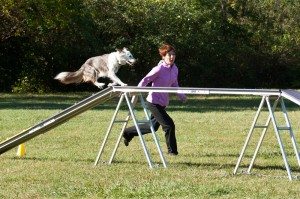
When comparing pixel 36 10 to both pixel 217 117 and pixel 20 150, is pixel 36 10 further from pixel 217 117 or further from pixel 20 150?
pixel 20 150

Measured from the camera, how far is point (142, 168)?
10391mm

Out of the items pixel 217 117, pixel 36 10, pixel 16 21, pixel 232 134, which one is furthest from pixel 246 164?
pixel 16 21

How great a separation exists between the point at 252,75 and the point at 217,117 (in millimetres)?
18892

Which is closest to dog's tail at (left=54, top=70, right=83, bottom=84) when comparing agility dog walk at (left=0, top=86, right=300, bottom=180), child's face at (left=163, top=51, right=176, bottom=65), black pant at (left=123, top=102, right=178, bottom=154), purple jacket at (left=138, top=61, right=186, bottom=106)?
black pant at (left=123, top=102, right=178, bottom=154)

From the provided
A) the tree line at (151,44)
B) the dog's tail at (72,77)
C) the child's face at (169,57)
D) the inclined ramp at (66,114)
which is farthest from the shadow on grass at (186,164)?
the tree line at (151,44)

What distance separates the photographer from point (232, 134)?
51.6 ft

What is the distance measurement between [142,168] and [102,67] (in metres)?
3.30

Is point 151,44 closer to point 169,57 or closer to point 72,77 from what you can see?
point 72,77

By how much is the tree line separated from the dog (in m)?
19.5

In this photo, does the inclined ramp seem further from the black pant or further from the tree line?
the tree line

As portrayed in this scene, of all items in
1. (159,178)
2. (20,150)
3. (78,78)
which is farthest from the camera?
(78,78)

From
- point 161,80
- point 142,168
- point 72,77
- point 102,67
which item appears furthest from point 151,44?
point 142,168

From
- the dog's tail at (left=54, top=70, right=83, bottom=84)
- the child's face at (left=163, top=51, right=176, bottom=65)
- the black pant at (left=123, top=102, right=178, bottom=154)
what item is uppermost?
the child's face at (left=163, top=51, right=176, bottom=65)

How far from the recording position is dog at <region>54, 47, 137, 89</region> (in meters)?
13.1
